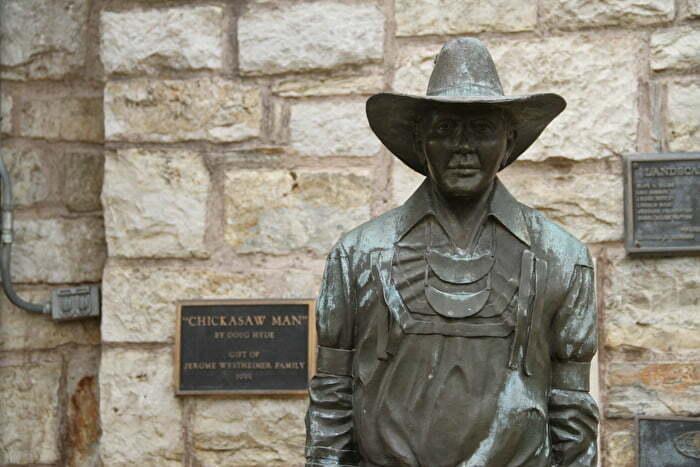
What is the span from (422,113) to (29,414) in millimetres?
2806

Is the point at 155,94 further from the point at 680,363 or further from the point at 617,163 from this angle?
the point at 680,363

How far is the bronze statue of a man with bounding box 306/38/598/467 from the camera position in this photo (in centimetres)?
223

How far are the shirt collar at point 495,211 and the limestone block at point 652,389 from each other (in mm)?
1689

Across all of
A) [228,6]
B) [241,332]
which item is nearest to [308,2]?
[228,6]

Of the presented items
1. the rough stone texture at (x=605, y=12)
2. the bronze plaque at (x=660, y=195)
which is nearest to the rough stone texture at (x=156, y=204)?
the rough stone texture at (x=605, y=12)

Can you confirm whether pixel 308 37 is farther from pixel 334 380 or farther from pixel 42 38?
pixel 334 380

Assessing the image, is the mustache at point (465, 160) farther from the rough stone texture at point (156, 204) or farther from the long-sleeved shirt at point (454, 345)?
the rough stone texture at point (156, 204)

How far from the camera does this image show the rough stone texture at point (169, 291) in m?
4.01

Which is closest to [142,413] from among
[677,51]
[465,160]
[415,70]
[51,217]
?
[51,217]

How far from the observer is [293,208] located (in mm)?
4047

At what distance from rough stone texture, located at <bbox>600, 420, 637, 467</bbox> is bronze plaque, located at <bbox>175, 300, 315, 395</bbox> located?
1.16m

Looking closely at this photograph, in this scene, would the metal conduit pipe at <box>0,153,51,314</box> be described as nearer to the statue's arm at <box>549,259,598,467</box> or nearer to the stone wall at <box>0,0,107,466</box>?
the stone wall at <box>0,0,107,466</box>

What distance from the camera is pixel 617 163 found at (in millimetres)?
3928

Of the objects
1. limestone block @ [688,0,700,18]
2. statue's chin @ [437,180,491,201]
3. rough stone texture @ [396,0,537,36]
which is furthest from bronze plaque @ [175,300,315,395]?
limestone block @ [688,0,700,18]
